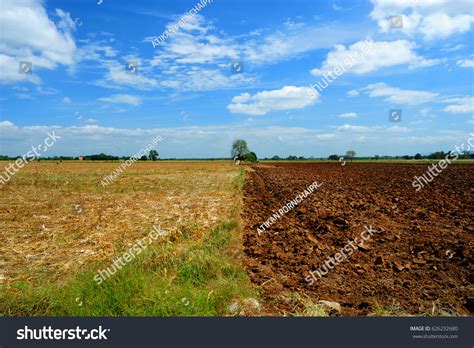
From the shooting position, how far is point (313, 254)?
8.19m

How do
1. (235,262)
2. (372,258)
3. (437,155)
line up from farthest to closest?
(437,155) → (372,258) → (235,262)

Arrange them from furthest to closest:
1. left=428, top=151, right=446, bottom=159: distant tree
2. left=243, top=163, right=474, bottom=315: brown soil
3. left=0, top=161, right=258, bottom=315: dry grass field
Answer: left=428, top=151, right=446, bottom=159: distant tree, left=243, top=163, right=474, bottom=315: brown soil, left=0, top=161, right=258, bottom=315: dry grass field

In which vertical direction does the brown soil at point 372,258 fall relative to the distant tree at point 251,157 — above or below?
below

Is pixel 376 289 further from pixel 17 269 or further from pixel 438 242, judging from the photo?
pixel 17 269

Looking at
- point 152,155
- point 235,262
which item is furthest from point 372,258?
point 152,155

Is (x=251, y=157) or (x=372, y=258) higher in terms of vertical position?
(x=251, y=157)

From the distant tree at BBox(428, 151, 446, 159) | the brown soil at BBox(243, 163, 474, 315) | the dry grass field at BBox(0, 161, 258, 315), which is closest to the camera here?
the dry grass field at BBox(0, 161, 258, 315)

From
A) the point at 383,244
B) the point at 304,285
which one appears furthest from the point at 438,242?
the point at 304,285

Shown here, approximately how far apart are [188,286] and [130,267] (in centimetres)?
126

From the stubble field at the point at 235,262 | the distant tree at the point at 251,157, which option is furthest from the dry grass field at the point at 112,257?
the distant tree at the point at 251,157

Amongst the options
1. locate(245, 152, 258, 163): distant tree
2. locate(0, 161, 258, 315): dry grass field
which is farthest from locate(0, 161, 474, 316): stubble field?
locate(245, 152, 258, 163): distant tree

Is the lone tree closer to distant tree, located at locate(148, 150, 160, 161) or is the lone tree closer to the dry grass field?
distant tree, located at locate(148, 150, 160, 161)

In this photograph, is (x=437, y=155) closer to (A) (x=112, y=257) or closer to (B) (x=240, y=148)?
(B) (x=240, y=148)

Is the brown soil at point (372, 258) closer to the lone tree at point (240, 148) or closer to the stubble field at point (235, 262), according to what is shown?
the stubble field at point (235, 262)
